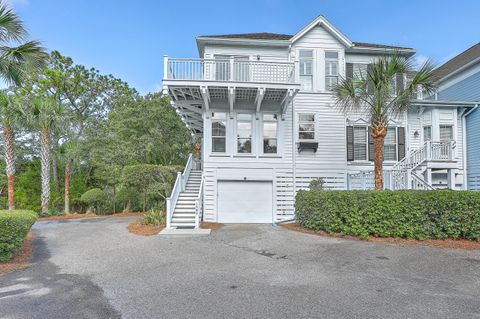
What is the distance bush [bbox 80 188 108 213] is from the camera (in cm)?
1852

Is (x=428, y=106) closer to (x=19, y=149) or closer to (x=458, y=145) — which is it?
(x=458, y=145)

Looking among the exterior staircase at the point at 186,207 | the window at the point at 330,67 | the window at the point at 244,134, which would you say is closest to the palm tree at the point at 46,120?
the exterior staircase at the point at 186,207

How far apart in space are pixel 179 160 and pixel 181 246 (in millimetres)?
12378

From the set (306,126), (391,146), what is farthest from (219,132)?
(391,146)

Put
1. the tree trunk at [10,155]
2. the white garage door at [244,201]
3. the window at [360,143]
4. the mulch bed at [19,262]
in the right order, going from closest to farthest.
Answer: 1. the mulch bed at [19,262]
2. the tree trunk at [10,155]
3. the white garage door at [244,201]
4. the window at [360,143]

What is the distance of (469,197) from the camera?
8648 millimetres

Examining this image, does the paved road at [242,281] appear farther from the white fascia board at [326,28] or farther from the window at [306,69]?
the white fascia board at [326,28]

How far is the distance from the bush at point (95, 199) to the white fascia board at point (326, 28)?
50.2 feet

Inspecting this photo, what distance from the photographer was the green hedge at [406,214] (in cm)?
863

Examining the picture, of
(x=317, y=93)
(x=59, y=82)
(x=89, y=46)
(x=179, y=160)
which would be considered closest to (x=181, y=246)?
(x=317, y=93)

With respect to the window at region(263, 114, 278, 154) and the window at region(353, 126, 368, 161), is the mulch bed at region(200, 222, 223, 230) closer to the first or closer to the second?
the window at region(263, 114, 278, 154)

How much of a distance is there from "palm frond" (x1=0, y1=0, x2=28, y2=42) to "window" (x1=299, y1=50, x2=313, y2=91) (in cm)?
1087

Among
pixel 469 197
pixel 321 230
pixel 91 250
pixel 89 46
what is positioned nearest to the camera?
pixel 91 250

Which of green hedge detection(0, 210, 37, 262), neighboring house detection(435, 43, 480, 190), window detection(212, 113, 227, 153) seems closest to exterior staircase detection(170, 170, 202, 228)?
window detection(212, 113, 227, 153)
